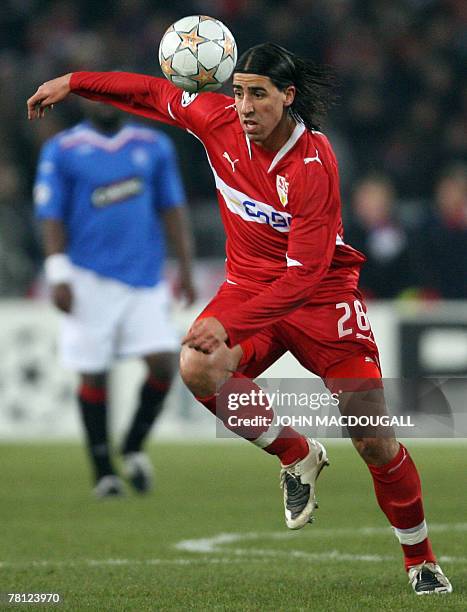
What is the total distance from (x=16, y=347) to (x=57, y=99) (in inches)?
250

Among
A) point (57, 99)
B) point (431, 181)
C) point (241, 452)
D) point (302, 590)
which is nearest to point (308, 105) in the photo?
point (57, 99)

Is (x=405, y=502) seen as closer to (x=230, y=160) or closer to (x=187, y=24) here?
(x=230, y=160)

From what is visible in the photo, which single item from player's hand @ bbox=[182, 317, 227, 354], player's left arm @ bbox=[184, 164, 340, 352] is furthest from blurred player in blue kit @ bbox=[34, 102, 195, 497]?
player's hand @ bbox=[182, 317, 227, 354]

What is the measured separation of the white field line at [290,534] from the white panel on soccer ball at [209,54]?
7.75 ft

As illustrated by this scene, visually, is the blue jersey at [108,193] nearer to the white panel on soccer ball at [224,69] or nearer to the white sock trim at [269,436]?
the white panel on soccer ball at [224,69]

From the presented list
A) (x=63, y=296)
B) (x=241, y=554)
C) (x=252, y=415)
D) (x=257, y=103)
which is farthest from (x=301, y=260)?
(x=63, y=296)

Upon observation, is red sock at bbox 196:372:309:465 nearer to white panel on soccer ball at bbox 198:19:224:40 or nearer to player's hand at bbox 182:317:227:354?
player's hand at bbox 182:317:227:354

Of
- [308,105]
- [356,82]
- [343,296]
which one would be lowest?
[356,82]

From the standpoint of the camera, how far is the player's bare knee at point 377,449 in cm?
502

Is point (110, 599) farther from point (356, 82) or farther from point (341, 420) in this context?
point (356, 82)

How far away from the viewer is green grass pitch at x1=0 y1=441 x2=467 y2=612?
196 inches

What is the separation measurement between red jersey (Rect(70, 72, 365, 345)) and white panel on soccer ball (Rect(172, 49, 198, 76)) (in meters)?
0.14

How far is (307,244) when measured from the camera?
15.9 ft

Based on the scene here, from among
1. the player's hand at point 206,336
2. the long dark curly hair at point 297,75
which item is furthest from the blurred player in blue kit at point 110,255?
the player's hand at point 206,336
